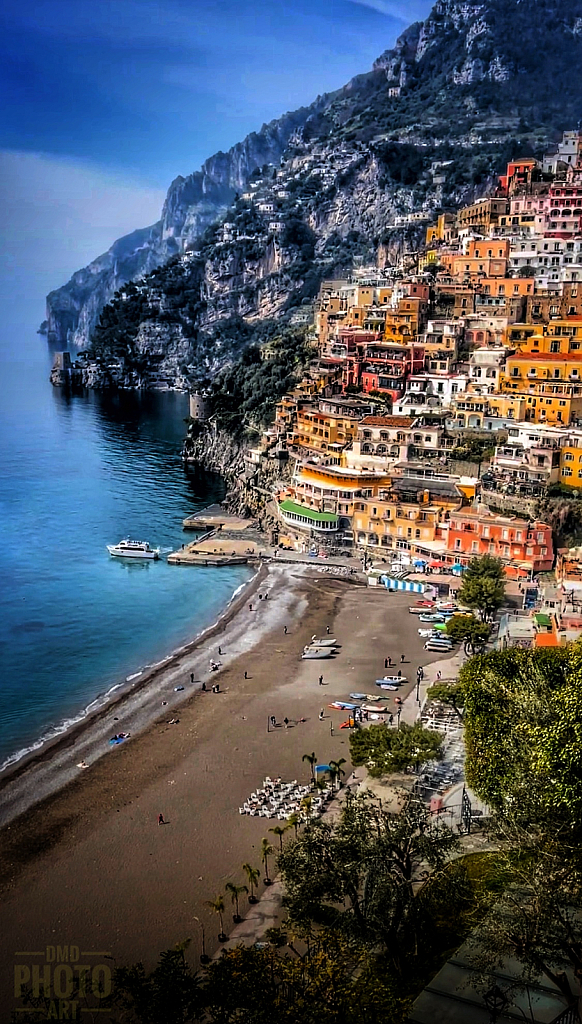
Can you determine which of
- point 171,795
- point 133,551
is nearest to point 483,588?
point 171,795

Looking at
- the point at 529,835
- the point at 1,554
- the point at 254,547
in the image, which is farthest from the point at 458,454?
the point at 529,835

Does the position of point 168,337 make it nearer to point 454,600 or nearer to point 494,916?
point 454,600

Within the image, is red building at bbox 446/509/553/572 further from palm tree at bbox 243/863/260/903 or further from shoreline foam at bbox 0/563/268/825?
palm tree at bbox 243/863/260/903

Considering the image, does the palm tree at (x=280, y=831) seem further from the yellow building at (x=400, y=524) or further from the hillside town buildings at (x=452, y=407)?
the yellow building at (x=400, y=524)

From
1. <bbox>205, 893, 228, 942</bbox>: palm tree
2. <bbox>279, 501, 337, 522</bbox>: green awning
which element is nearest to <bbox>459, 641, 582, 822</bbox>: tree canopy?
<bbox>205, 893, 228, 942</bbox>: palm tree

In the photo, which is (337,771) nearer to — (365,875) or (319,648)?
(365,875)
